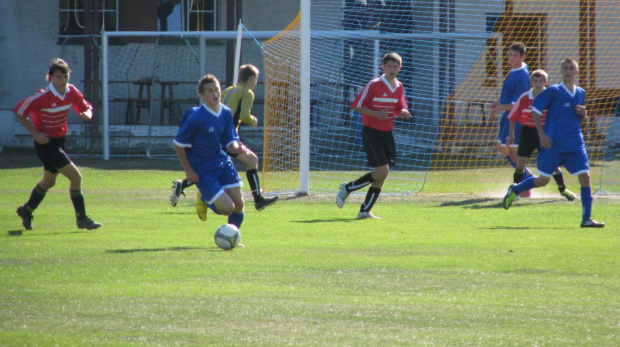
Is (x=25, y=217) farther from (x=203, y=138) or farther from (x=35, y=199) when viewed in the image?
(x=203, y=138)

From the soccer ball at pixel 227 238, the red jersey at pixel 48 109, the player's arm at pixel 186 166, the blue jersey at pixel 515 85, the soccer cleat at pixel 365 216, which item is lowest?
the soccer cleat at pixel 365 216

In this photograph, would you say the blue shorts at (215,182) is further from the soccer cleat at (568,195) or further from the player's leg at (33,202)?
the soccer cleat at (568,195)

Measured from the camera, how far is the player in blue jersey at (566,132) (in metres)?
9.74

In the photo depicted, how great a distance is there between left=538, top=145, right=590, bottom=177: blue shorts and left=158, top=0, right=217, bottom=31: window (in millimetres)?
15580

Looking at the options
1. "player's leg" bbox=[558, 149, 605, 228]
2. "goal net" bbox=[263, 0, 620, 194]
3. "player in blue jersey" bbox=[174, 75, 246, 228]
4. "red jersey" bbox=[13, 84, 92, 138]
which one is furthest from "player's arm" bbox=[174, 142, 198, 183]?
"goal net" bbox=[263, 0, 620, 194]

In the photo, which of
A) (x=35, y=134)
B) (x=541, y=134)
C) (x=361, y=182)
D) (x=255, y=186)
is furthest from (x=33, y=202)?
(x=541, y=134)

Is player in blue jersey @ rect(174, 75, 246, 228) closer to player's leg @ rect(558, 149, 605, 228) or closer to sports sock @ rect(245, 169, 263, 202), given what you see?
sports sock @ rect(245, 169, 263, 202)

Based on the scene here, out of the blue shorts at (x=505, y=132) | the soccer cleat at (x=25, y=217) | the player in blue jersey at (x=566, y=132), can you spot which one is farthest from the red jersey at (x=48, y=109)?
the blue shorts at (x=505, y=132)

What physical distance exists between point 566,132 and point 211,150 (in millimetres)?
3871

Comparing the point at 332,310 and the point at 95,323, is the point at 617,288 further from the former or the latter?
the point at 95,323

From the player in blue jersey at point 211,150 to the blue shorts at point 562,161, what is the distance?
3504 millimetres

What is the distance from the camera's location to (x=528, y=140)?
12.1m

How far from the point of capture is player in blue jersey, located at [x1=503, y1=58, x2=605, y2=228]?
9.74 metres

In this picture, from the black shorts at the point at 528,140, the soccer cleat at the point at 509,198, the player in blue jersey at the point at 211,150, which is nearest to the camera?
the player in blue jersey at the point at 211,150
